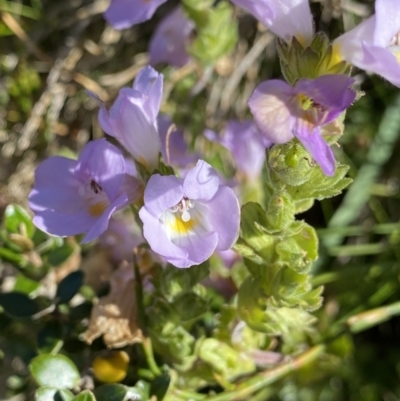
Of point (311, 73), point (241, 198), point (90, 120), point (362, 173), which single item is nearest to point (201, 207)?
point (311, 73)

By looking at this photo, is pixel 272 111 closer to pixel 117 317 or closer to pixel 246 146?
pixel 117 317

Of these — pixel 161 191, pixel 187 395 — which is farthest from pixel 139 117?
pixel 187 395

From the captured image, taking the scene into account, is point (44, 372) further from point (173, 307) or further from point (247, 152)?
point (247, 152)

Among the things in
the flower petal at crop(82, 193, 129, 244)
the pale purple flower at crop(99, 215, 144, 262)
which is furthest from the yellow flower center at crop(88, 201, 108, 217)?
the pale purple flower at crop(99, 215, 144, 262)

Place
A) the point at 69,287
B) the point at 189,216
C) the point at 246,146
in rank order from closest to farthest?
the point at 189,216, the point at 69,287, the point at 246,146

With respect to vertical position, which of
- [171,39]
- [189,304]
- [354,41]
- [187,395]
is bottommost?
[187,395]

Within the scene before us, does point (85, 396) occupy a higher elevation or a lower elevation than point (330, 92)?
lower

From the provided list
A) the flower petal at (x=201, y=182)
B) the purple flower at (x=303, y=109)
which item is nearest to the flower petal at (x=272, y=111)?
the purple flower at (x=303, y=109)
